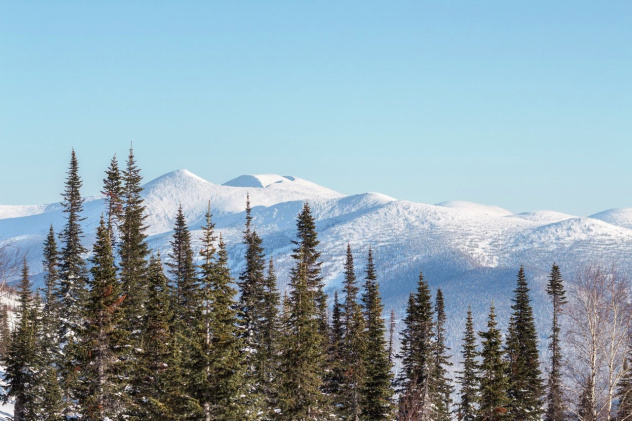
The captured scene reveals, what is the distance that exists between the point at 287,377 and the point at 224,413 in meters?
8.27

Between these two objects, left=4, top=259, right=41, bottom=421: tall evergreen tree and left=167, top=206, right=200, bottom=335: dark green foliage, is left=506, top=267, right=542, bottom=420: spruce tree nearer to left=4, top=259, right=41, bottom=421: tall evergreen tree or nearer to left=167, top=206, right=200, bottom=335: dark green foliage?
left=167, top=206, right=200, bottom=335: dark green foliage

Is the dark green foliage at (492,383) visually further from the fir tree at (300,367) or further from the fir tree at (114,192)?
the fir tree at (114,192)

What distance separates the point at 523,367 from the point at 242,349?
30.4 m

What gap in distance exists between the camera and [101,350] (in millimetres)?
34750

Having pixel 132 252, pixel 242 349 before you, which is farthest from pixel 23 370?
pixel 242 349

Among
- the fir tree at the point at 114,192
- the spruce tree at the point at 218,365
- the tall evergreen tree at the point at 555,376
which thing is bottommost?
the tall evergreen tree at the point at 555,376

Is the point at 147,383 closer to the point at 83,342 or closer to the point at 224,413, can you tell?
the point at 83,342

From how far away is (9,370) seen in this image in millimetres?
51938

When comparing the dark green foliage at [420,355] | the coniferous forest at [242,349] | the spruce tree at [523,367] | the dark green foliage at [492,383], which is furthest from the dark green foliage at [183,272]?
the spruce tree at [523,367]

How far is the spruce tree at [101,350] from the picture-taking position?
34.5m

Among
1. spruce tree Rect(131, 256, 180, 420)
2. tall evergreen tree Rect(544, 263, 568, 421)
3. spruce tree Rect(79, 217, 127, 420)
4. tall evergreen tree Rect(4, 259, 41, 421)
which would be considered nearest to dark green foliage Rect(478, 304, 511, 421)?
tall evergreen tree Rect(544, 263, 568, 421)

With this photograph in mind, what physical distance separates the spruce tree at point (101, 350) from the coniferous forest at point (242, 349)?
74 millimetres

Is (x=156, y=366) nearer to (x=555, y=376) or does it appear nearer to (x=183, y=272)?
(x=183, y=272)

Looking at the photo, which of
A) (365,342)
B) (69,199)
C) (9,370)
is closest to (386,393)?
(365,342)
